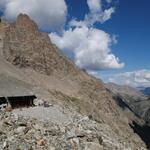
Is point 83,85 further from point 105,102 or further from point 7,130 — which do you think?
point 7,130

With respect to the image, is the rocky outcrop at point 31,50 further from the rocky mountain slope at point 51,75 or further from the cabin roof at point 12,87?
the cabin roof at point 12,87

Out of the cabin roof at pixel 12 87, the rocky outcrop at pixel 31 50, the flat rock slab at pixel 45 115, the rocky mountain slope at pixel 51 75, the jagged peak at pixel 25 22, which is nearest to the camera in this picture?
the flat rock slab at pixel 45 115

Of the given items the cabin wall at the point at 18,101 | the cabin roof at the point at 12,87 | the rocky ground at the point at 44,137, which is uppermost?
the cabin roof at the point at 12,87

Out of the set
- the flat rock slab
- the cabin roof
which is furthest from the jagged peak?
the flat rock slab

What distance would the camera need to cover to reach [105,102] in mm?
125875

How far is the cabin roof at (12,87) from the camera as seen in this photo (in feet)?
224

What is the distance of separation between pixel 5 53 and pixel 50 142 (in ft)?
302

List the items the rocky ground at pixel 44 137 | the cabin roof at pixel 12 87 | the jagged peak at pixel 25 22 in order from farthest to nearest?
the jagged peak at pixel 25 22 → the cabin roof at pixel 12 87 → the rocky ground at pixel 44 137

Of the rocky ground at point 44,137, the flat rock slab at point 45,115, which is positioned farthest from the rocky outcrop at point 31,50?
the rocky ground at point 44,137

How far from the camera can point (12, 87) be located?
73.2 meters

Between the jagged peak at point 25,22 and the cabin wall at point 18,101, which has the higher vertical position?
the jagged peak at point 25,22

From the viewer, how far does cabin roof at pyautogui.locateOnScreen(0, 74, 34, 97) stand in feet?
224

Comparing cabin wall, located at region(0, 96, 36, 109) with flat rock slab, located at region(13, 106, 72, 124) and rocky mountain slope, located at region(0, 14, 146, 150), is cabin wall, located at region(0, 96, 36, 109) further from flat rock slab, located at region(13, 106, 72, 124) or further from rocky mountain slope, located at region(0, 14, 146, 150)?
rocky mountain slope, located at region(0, 14, 146, 150)

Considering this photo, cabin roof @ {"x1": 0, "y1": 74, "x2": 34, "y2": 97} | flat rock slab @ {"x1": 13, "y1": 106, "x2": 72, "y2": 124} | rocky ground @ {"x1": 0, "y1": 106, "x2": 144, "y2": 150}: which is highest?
cabin roof @ {"x1": 0, "y1": 74, "x2": 34, "y2": 97}
